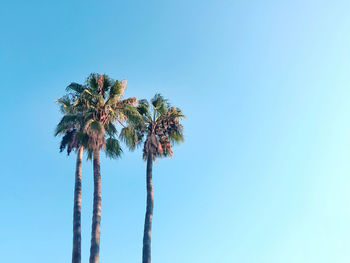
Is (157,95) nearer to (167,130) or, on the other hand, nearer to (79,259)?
(167,130)

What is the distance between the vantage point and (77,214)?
28.3m

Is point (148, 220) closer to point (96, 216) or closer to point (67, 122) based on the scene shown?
point (96, 216)

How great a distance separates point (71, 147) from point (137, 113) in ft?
16.5

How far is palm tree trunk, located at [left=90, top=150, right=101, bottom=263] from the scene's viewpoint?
2645 cm

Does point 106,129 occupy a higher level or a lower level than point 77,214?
higher

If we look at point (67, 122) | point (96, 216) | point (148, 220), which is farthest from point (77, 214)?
point (67, 122)

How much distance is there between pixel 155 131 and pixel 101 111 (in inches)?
200

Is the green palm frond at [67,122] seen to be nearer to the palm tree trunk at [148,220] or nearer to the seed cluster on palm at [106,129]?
the seed cluster on palm at [106,129]

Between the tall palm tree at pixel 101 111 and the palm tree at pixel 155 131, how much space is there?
1.07 m

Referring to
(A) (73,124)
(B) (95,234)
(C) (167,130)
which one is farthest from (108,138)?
(B) (95,234)

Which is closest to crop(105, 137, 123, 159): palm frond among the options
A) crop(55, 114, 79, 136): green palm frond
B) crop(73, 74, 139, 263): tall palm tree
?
crop(73, 74, 139, 263): tall palm tree

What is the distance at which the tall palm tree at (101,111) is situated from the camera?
29.5 meters

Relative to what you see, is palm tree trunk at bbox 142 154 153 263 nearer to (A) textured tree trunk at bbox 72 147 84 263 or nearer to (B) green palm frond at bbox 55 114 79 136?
(A) textured tree trunk at bbox 72 147 84 263

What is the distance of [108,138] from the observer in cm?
3172
